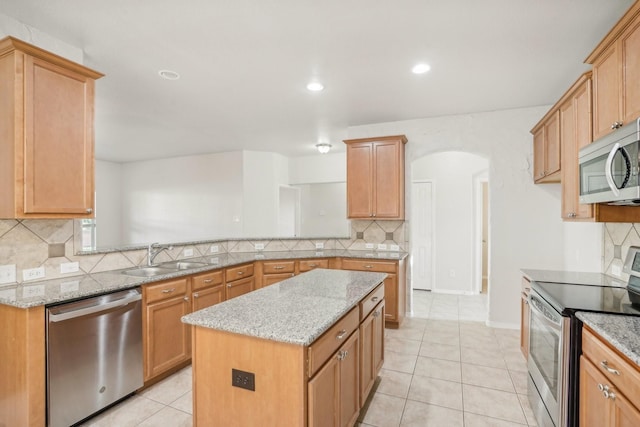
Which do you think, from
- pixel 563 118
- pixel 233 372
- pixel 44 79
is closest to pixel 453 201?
pixel 563 118

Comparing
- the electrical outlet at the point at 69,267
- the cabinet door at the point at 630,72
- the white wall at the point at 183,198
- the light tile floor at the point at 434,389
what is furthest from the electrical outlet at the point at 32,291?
the white wall at the point at 183,198

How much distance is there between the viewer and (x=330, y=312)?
1.51 metres

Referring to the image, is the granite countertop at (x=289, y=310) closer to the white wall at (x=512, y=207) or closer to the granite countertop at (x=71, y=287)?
the granite countertop at (x=71, y=287)

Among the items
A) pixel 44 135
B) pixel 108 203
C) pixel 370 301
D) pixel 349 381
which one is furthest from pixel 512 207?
pixel 108 203

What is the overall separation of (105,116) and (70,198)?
2488 millimetres

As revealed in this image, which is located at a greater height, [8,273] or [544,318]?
[8,273]

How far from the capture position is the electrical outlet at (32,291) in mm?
1870

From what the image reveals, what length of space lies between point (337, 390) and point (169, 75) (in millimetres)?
2929

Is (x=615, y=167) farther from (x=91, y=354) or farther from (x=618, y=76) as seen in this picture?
(x=91, y=354)

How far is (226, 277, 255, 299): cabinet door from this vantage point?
3287 millimetres

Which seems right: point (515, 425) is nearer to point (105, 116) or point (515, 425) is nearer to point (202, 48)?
point (202, 48)

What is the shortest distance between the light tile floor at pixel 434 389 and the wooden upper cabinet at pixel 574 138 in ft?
4.76

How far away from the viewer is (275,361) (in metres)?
1.27

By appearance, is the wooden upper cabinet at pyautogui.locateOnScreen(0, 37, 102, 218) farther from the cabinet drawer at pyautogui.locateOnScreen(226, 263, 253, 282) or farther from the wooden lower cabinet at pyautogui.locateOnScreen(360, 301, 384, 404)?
the wooden lower cabinet at pyautogui.locateOnScreen(360, 301, 384, 404)
